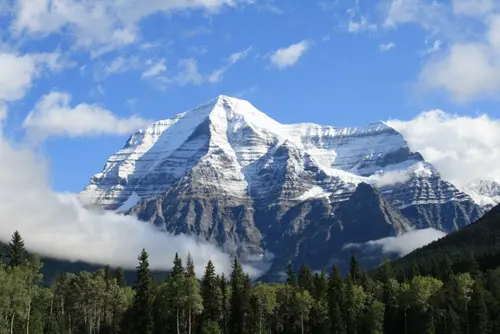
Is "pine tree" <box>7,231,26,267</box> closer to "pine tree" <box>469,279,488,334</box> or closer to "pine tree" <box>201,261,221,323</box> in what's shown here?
"pine tree" <box>201,261,221,323</box>

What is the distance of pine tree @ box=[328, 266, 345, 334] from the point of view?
173875 millimetres

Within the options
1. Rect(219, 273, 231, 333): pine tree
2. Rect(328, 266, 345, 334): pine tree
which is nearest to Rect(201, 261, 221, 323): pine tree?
Rect(219, 273, 231, 333): pine tree

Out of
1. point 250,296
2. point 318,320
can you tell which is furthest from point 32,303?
point 318,320

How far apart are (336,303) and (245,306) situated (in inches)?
748

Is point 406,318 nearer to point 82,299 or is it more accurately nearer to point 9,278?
point 82,299

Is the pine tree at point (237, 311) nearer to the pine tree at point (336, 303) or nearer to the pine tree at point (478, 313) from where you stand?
the pine tree at point (336, 303)

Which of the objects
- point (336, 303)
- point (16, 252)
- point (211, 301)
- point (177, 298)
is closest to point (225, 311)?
point (211, 301)

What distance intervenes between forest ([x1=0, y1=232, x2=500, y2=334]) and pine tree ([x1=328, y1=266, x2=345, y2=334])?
8.4 inches

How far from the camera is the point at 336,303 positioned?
18062 centimetres

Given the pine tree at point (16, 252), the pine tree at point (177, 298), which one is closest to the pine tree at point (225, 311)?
the pine tree at point (177, 298)

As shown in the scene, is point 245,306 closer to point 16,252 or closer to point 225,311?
point 225,311

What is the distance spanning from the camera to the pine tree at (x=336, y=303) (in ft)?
570

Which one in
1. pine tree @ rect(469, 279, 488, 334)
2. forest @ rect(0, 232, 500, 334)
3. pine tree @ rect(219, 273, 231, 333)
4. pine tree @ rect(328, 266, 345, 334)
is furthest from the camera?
pine tree @ rect(219, 273, 231, 333)

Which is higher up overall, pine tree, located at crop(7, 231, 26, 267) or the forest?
pine tree, located at crop(7, 231, 26, 267)
